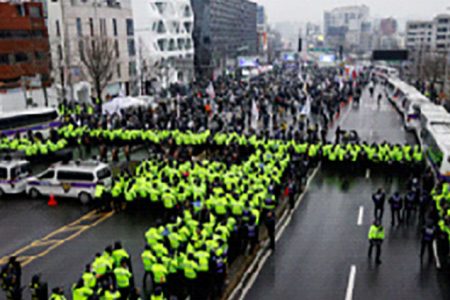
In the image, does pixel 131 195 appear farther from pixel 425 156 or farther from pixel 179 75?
pixel 179 75

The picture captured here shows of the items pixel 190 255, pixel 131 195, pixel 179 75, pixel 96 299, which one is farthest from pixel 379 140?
pixel 179 75

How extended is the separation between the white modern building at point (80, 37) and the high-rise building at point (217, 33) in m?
26.3

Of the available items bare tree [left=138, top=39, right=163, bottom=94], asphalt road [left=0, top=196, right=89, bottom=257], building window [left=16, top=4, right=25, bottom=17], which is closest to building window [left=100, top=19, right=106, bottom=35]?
bare tree [left=138, top=39, right=163, bottom=94]

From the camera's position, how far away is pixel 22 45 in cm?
4503

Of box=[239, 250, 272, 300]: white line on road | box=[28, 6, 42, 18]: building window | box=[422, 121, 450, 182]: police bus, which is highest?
box=[28, 6, 42, 18]: building window

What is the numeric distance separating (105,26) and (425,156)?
4311 centimetres

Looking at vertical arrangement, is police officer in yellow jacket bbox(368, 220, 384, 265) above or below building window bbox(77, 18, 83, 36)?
below

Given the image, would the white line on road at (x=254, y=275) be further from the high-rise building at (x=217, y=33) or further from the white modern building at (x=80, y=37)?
the high-rise building at (x=217, y=33)

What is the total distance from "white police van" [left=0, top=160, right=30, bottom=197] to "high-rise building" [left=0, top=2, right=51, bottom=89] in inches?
939

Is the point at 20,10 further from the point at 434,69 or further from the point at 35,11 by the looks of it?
the point at 434,69

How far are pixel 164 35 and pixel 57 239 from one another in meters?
61.8

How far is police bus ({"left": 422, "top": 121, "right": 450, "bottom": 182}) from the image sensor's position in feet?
64.4

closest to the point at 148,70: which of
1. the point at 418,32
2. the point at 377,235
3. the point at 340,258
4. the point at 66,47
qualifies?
the point at 66,47

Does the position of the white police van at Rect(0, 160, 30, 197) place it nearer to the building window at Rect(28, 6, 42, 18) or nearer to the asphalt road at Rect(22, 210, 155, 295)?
the asphalt road at Rect(22, 210, 155, 295)
